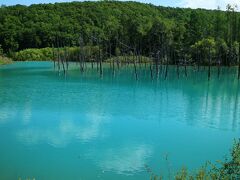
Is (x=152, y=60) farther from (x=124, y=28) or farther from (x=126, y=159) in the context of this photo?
(x=126, y=159)

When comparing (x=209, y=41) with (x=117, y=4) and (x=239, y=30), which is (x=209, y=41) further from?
(x=117, y=4)

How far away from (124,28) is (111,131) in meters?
58.6

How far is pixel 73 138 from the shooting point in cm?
1641

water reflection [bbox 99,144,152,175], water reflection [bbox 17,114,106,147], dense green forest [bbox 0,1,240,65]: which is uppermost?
dense green forest [bbox 0,1,240,65]

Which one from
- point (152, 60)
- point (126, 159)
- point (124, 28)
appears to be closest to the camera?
point (126, 159)

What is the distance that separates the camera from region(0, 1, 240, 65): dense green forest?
197 feet

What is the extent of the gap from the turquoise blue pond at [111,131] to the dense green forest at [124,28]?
92.3 ft

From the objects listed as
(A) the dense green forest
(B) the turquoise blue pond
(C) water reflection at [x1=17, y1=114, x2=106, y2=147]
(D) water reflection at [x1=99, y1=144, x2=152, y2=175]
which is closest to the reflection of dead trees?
(A) the dense green forest

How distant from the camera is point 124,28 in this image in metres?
74.8

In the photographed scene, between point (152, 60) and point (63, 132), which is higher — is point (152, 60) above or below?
above

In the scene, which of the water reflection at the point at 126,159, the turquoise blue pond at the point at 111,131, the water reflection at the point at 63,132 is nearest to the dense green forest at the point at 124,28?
the turquoise blue pond at the point at 111,131

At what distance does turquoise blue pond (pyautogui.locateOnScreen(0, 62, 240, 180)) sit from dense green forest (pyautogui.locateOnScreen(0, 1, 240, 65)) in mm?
28124

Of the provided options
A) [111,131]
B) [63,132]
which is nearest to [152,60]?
[111,131]

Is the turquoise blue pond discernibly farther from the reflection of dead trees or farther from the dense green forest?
the dense green forest
